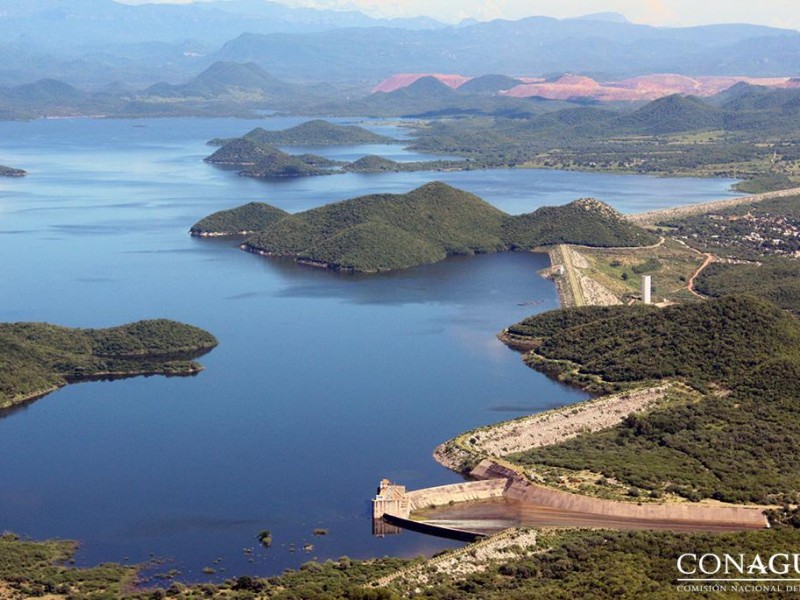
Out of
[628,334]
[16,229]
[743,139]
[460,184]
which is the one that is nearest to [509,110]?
[743,139]

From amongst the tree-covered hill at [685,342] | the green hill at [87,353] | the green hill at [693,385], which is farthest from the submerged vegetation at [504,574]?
the green hill at [87,353]

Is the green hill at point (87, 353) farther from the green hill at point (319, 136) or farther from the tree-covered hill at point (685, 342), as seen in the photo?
the green hill at point (319, 136)

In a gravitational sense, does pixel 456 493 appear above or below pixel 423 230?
below

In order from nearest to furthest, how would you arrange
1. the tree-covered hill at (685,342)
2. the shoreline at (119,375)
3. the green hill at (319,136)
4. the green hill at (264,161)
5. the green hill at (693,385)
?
the green hill at (693,385) → the tree-covered hill at (685,342) → the shoreline at (119,375) → the green hill at (264,161) → the green hill at (319,136)

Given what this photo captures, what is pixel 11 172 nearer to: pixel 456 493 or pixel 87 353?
pixel 87 353

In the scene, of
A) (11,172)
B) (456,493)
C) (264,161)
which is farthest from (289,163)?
(456,493)

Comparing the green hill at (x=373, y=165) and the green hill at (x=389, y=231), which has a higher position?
the green hill at (x=373, y=165)
